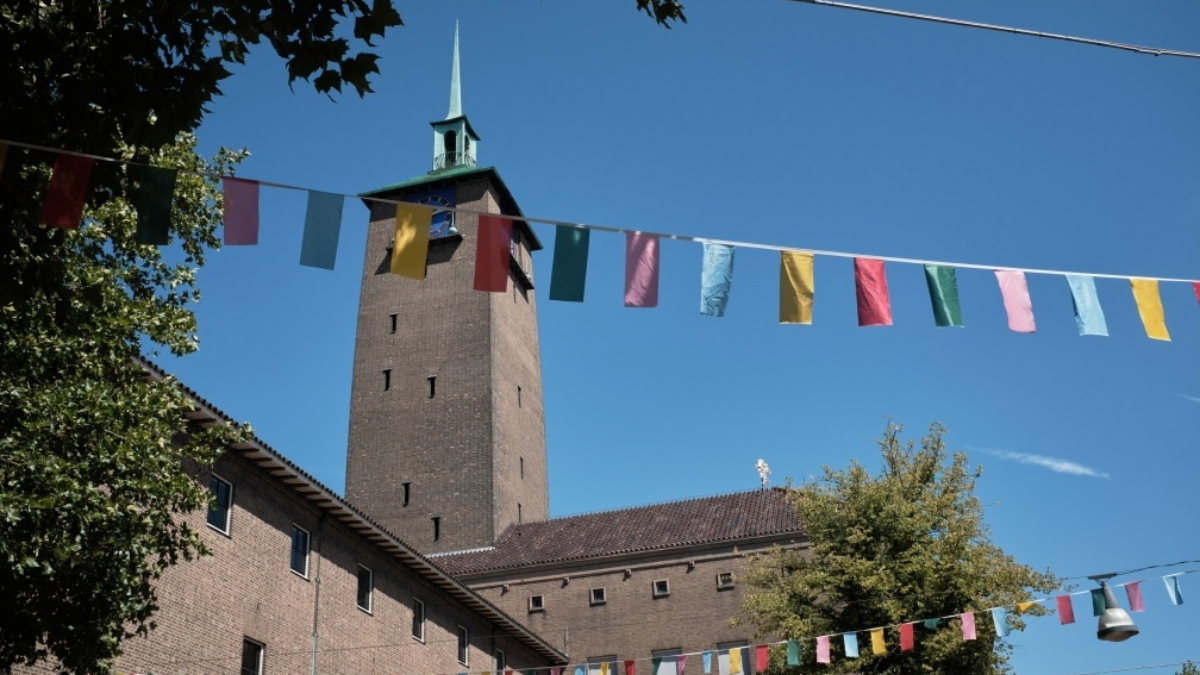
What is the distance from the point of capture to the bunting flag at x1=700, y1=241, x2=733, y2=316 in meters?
10.9

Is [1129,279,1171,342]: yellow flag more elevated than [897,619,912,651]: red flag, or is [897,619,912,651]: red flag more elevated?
[1129,279,1171,342]: yellow flag

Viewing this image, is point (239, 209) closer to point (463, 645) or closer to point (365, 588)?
point (365, 588)

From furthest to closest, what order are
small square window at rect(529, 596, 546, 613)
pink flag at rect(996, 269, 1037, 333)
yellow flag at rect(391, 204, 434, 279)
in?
small square window at rect(529, 596, 546, 613)
pink flag at rect(996, 269, 1037, 333)
yellow flag at rect(391, 204, 434, 279)

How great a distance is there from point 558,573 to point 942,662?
26.0 meters

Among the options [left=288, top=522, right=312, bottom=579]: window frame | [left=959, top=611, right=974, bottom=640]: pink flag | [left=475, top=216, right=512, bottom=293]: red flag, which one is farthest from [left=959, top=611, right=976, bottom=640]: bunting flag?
[left=475, top=216, right=512, bottom=293]: red flag

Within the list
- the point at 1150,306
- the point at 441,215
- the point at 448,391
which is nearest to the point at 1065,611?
the point at 1150,306

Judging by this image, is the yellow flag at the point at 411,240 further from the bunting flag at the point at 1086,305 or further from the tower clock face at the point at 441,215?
the tower clock face at the point at 441,215

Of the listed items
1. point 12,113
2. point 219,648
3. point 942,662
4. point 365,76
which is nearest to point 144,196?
point 12,113

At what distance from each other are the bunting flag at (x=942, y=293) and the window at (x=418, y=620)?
2419cm

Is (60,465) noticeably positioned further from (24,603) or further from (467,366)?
(467,366)

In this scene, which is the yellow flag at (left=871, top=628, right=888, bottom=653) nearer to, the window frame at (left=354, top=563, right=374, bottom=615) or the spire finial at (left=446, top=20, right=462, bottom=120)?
the window frame at (left=354, top=563, right=374, bottom=615)

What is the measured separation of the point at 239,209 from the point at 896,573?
20.9m

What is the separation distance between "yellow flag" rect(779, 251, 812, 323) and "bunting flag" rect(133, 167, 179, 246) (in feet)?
16.9

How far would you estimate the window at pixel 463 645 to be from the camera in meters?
35.5
